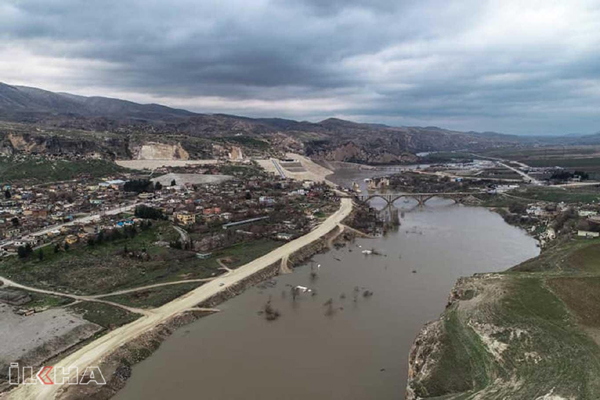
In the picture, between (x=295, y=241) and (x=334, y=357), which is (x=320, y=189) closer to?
(x=295, y=241)

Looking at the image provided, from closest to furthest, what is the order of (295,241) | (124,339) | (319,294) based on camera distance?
(124,339) → (319,294) → (295,241)

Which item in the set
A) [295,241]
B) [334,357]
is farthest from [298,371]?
[295,241]

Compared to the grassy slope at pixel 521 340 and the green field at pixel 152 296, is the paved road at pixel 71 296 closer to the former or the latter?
the green field at pixel 152 296

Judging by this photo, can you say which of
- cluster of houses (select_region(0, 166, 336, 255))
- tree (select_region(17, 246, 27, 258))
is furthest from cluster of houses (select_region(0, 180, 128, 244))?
tree (select_region(17, 246, 27, 258))

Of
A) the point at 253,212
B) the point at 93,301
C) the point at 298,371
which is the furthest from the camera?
the point at 253,212

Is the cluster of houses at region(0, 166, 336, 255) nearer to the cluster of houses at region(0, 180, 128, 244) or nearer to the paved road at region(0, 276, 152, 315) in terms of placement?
the cluster of houses at region(0, 180, 128, 244)
